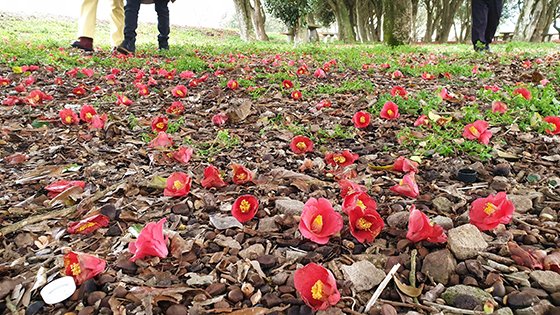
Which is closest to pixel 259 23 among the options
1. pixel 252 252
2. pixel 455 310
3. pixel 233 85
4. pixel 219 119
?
pixel 233 85

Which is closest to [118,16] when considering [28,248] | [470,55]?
[470,55]

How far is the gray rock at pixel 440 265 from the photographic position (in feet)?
4.05

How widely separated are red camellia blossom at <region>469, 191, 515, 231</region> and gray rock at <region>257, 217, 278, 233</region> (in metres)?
0.71

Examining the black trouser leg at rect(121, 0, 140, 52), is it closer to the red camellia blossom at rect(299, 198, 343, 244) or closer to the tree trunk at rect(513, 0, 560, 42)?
the red camellia blossom at rect(299, 198, 343, 244)

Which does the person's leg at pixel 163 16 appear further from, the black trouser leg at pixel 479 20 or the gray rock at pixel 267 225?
the gray rock at pixel 267 225

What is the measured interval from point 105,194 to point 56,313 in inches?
30.2

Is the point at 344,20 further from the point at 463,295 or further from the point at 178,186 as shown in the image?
the point at 463,295

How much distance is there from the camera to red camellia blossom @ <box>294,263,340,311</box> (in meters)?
1.12

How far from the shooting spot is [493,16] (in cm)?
672

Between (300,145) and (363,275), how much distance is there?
3.77 feet

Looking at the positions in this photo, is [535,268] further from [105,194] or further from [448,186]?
[105,194]

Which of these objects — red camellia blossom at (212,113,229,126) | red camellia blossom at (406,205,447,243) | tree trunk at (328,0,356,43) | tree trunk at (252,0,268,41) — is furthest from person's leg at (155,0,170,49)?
tree trunk at (328,0,356,43)

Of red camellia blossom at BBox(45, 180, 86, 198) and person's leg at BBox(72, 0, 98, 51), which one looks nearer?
red camellia blossom at BBox(45, 180, 86, 198)

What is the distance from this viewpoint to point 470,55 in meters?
6.24
